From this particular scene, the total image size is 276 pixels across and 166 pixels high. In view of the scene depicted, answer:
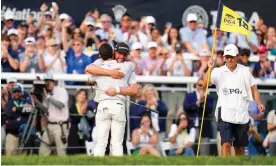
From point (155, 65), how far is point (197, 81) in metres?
0.97

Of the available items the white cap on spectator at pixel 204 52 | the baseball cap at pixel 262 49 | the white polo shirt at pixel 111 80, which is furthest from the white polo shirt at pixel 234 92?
the baseball cap at pixel 262 49

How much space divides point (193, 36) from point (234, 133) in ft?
17.3

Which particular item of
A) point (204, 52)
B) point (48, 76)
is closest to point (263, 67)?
point (204, 52)

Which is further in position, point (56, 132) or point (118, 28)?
point (118, 28)

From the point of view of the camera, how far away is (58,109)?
59.9 ft

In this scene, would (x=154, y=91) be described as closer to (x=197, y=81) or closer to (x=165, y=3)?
(x=197, y=81)

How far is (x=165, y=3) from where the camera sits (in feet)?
67.9

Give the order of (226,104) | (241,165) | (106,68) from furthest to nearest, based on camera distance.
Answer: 1. (226,104)
2. (106,68)
3. (241,165)

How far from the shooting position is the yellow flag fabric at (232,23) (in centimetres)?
1598

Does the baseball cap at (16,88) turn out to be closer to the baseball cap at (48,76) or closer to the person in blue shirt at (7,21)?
the baseball cap at (48,76)

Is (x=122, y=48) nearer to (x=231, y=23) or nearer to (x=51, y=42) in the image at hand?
(x=231, y=23)

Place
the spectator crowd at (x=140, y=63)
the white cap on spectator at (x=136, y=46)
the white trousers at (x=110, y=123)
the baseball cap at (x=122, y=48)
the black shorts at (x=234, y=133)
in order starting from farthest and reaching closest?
the white cap on spectator at (x=136, y=46) → the spectator crowd at (x=140, y=63) → the black shorts at (x=234, y=133) → the baseball cap at (x=122, y=48) → the white trousers at (x=110, y=123)

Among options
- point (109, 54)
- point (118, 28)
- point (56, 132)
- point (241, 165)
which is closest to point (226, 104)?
point (109, 54)

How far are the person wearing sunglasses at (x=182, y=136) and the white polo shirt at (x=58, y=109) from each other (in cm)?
193
